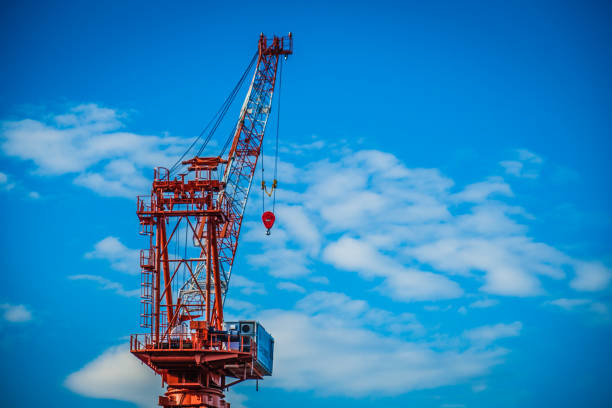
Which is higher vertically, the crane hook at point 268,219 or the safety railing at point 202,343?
the crane hook at point 268,219

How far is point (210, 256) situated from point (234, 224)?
88.1 feet

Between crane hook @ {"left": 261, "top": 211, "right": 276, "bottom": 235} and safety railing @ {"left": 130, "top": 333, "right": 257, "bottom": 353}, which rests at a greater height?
crane hook @ {"left": 261, "top": 211, "right": 276, "bottom": 235}

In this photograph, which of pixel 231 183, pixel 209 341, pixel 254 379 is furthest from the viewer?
pixel 231 183

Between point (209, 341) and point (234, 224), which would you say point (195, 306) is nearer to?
point (209, 341)

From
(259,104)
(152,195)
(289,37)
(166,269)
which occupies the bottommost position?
(166,269)

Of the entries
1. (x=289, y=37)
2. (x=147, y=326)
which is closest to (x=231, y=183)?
(x=289, y=37)

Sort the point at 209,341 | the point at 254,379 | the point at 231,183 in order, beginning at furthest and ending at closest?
the point at 231,183 → the point at 254,379 → the point at 209,341

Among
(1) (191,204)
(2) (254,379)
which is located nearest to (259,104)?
(1) (191,204)

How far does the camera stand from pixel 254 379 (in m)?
116

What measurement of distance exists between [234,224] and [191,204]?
26920mm

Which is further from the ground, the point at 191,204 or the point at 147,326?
the point at 191,204

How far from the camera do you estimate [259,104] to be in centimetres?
14125

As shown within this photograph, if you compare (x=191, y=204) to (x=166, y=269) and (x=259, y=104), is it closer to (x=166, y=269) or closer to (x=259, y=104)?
(x=166, y=269)

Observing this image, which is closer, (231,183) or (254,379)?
(254,379)
